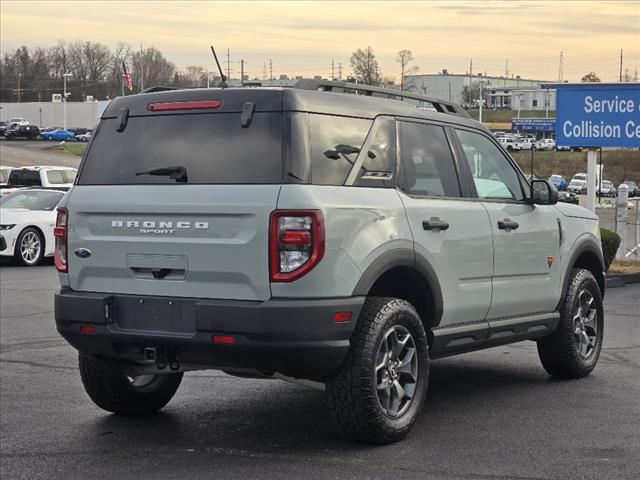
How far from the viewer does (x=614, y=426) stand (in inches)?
266

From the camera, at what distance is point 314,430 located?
22.1 ft

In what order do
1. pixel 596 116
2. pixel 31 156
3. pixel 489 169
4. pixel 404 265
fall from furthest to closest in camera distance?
pixel 31 156 → pixel 596 116 → pixel 489 169 → pixel 404 265

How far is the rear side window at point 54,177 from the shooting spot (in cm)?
2852

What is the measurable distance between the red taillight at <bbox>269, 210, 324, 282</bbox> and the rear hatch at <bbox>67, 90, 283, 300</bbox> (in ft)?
0.19

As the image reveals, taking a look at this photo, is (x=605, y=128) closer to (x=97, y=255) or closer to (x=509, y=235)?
(x=509, y=235)

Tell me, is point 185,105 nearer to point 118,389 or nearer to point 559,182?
point 118,389

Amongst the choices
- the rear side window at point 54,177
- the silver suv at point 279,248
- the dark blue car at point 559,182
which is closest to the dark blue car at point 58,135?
the dark blue car at point 559,182

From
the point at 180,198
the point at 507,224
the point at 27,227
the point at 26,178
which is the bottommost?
the point at 27,227

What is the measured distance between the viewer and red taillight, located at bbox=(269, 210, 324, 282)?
226 inches

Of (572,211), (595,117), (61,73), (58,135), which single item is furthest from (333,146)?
(61,73)

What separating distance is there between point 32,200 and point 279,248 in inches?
660

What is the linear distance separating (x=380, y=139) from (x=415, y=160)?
40 cm

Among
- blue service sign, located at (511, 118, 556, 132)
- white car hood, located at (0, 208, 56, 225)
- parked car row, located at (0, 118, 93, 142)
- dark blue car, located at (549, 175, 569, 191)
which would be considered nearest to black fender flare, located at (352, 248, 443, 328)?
white car hood, located at (0, 208, 56, 225)

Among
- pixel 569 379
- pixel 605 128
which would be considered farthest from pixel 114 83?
pixel 569 379
